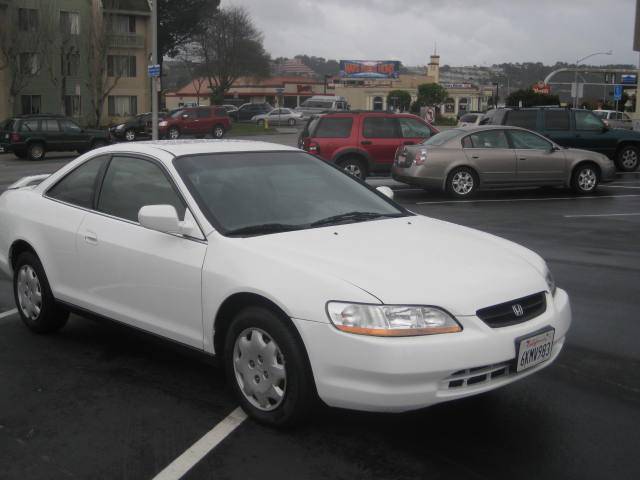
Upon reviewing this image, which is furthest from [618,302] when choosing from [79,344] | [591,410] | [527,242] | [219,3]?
[219,3]

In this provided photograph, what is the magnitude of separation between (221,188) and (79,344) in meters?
1.84

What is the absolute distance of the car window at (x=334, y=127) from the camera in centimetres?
1736

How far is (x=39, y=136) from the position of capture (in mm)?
29516

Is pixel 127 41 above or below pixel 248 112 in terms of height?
above

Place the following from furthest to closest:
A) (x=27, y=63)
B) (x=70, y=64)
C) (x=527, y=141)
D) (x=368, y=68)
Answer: (x=368, y=68) < (x=70, y=64) < (x=27, y=63) < (x=527, y=141)

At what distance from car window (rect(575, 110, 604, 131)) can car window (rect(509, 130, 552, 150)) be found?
4.50 m

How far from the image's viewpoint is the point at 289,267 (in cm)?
402

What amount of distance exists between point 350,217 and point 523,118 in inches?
626

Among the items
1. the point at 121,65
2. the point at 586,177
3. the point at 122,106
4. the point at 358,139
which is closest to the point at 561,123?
the point at 586,177

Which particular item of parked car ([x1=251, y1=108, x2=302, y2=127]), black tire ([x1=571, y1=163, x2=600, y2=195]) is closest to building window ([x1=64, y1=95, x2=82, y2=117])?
parked car ([x1=251, y1=108, x2=302, y2=127])

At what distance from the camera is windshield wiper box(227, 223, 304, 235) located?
4.51 metres

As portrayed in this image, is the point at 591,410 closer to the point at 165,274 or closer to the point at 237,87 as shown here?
the point at 165,274

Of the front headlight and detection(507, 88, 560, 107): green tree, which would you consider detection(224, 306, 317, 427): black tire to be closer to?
the front headlight

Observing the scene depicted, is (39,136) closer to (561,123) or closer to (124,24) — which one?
(561,123)
